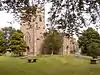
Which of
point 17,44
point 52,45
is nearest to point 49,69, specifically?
point 17,44

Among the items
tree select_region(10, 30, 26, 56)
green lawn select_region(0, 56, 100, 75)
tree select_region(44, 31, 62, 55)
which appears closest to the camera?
green lawn select_region(0, 56, 100, 75)

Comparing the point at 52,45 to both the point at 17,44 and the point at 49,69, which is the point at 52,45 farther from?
the point at 49,69

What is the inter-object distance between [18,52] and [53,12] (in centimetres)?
4654

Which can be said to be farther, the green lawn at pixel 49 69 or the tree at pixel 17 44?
the tree at pixel 17 44

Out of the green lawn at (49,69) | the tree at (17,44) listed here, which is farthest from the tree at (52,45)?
the green lawn at (49,69)

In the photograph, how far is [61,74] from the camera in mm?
17078

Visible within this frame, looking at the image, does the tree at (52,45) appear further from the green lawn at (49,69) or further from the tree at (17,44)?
the green lawn at (49,69)

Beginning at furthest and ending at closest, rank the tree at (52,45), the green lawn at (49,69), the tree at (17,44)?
the tree at (52,45) < the tree at (17,44) < the green lawn at (49,69)

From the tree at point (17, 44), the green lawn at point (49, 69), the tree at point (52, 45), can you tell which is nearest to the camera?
the green lawn at point (49, 69)

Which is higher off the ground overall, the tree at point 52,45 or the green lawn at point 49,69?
the tree at point 52,45

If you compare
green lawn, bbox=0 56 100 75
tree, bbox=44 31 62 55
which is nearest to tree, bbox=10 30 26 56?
tree, bbox=44 31 62 55

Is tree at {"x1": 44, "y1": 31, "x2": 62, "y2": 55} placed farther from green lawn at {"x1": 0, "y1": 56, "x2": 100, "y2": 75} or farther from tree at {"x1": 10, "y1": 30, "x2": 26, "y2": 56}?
green lawn at {"x1": 0, "y1": 56, "x2": 100, "y2": 75}

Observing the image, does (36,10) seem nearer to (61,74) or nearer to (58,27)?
(58,27)

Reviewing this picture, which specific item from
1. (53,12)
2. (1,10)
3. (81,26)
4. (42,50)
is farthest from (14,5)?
(42,50)
